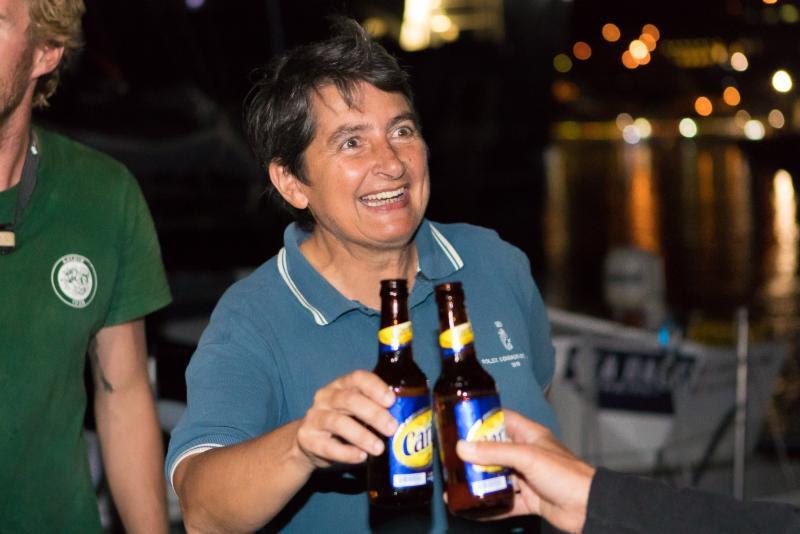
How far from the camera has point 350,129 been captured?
2514 millimetres

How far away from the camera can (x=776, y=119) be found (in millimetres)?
88375

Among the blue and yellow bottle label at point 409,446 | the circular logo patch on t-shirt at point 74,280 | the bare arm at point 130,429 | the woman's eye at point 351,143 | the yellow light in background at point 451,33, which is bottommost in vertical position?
the bare arm at point 130,429

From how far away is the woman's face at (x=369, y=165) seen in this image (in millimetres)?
2508

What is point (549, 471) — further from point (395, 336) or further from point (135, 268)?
point (135, 268)

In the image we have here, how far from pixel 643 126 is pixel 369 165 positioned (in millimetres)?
147298

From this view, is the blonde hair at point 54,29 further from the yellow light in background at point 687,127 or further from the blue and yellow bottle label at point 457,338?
the yellow light in background at point 687,127

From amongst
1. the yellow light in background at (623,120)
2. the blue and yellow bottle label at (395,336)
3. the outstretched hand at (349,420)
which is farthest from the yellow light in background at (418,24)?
the yellow light in background at (623,120)

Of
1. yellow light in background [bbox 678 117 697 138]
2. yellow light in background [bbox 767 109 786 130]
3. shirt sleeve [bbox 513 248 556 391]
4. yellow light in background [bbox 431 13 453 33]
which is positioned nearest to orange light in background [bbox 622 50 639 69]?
yellow light in background [bbox 678 117 697 138]

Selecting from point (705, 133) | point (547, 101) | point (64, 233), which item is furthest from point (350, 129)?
point (705, 133)

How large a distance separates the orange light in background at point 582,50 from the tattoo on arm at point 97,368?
4464 inches

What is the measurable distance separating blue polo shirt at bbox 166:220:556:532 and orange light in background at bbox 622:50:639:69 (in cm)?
13650

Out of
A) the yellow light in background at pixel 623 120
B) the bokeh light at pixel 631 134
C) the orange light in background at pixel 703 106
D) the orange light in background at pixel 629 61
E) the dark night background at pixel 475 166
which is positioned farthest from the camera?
the yellow light in background at pixel 623 120

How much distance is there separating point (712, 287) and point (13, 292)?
17.5 metres

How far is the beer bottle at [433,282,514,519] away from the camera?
1910 mm
